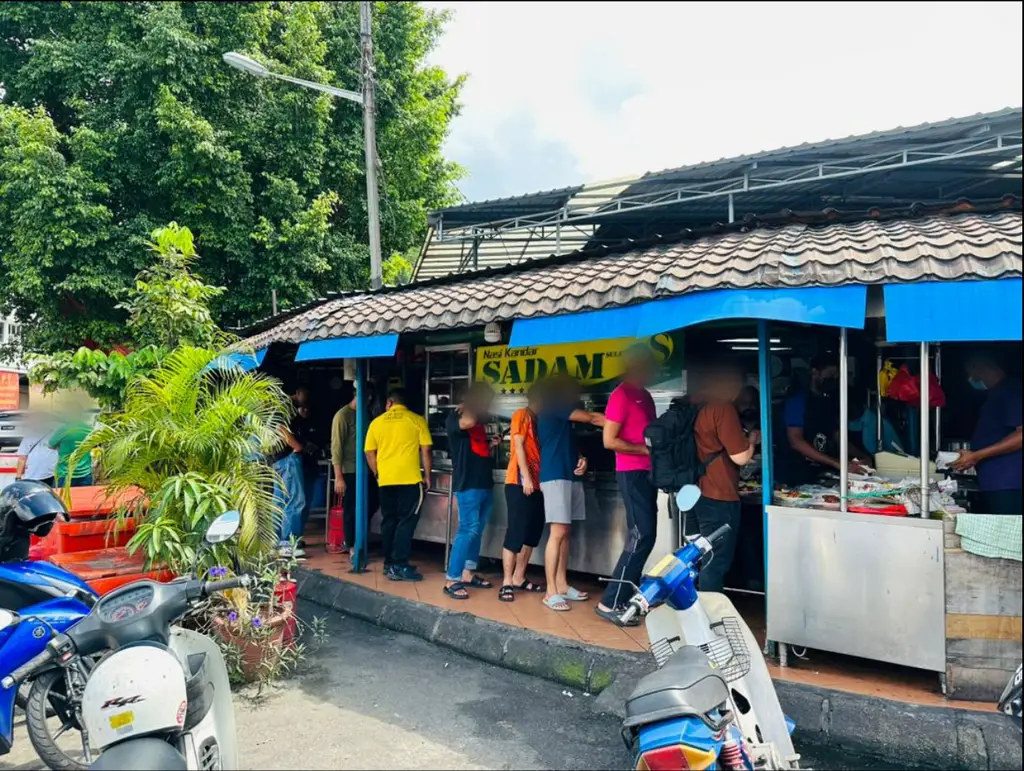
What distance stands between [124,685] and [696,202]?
8.91 meters

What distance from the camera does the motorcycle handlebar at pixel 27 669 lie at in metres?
3.32

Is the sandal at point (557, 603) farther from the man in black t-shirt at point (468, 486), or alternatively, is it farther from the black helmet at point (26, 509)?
the black helmet at point (26, 509)

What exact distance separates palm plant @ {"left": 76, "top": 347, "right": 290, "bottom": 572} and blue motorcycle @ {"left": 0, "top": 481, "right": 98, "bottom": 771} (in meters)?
0.76

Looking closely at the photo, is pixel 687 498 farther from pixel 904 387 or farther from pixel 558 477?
pixel 904 387

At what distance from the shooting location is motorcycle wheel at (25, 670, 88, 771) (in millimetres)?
3377

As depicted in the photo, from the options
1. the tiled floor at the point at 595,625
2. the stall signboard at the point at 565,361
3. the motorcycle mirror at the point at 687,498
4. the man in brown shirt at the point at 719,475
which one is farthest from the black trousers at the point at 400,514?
the motorcycle mirror at the point at 687,498

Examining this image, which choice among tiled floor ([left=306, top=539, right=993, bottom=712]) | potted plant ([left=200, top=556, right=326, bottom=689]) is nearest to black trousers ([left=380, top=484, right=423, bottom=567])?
tiled floor ([left=306, top=539, right=993, bottom=712])

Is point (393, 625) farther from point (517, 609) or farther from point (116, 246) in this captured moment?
point (116, 246)

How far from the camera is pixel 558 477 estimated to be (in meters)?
5.76

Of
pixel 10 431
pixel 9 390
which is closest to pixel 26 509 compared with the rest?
pixel 10 431

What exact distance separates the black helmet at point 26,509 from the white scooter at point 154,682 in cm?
91

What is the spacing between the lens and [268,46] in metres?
13.2

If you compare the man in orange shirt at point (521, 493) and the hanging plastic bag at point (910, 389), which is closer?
the hanging plastic bag at point (910, 389)

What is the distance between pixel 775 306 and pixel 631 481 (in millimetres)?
1896
